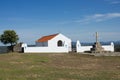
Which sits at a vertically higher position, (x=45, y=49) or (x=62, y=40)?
(x=62, y=40)

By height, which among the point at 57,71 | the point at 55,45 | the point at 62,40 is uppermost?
the point at 62,40

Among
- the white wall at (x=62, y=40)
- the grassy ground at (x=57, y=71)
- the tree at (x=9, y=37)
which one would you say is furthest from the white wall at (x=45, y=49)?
the grassy ground at (x=57, y=71)

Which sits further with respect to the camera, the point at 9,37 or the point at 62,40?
the point at 9,37

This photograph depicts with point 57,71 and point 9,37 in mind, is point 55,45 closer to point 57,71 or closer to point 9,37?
point 9,37

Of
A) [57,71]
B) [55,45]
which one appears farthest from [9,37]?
[57,71]

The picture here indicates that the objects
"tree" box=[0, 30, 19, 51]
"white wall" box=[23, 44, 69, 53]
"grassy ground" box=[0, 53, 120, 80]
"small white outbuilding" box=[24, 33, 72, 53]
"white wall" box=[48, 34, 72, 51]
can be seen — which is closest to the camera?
"grassy ground" box=[0, 53, 120, 80]

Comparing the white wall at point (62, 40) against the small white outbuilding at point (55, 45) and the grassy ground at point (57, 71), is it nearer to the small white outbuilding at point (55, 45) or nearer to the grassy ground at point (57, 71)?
the small white outbuilding at point (55, 45)

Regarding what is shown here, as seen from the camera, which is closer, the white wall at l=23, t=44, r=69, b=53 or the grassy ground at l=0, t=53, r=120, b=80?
the grassy ground at l=0, t=53, r=120, b=80

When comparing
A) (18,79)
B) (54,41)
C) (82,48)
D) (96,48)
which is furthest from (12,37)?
(18,79)

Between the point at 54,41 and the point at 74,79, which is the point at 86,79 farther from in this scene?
the point at 54,41

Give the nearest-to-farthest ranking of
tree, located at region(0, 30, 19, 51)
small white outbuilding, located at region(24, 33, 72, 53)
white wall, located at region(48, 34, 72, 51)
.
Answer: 1. small white outbuilding, located at region(24, 33, 72, 53)
2. white wall, located at region(48, 34, 72, 51)
3. tree, located at region(0, 30, 19, 51)

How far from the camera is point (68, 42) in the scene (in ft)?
188

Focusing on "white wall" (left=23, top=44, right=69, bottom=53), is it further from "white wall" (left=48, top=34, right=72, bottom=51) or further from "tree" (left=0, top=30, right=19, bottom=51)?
"tree" (left=0, top=30, right=19, bottom=51)

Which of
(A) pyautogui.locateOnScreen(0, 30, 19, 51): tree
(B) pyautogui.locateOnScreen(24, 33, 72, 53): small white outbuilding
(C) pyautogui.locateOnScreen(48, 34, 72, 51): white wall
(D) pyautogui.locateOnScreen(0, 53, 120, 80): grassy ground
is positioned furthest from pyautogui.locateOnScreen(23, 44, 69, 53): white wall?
(D) pyautogui.locateOnScreen(0, 53, 120, 80): grassy ground
